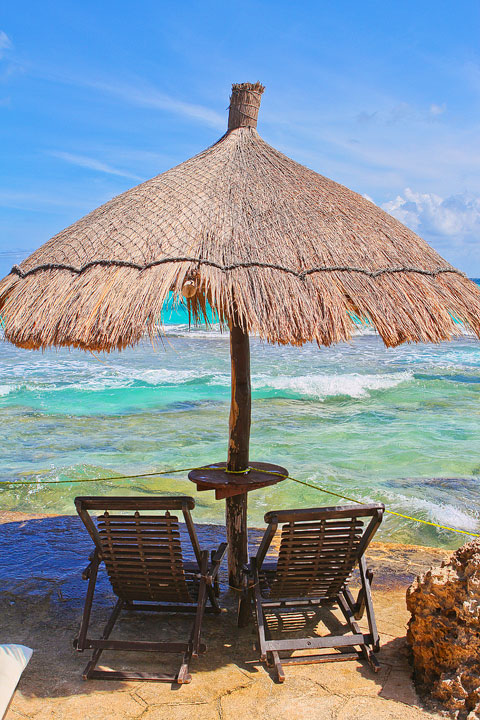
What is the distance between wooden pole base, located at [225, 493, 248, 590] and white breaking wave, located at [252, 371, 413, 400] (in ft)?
37.7

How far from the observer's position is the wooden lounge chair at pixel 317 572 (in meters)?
3.01

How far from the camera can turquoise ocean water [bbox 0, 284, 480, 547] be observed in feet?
23.2

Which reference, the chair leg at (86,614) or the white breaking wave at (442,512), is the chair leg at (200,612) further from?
the white breaking wave at (442,512)

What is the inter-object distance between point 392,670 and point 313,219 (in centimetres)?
237

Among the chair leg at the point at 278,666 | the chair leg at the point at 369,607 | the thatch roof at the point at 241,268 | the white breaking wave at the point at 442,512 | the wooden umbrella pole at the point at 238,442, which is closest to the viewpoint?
the thatch roof at the point at 241,268

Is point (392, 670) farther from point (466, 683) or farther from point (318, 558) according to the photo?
point (318, 558)

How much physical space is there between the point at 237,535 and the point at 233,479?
455 millimetres

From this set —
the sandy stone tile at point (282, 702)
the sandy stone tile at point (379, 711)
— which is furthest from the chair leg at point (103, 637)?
the sandy stone tile at point (379, 711)

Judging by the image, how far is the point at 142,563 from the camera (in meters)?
3.10

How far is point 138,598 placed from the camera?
3.34 m

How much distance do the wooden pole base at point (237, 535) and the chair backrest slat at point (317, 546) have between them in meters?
0.36

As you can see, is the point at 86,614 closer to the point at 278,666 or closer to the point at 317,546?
the point at 278,666

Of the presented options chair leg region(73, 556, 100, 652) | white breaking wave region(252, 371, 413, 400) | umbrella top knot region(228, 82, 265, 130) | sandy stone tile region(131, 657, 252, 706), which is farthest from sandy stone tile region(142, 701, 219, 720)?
white breaking wave region(252, 371, 413, 400)

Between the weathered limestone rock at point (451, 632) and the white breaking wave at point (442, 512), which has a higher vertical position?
the weathered limestone rock at point (451, 632)
